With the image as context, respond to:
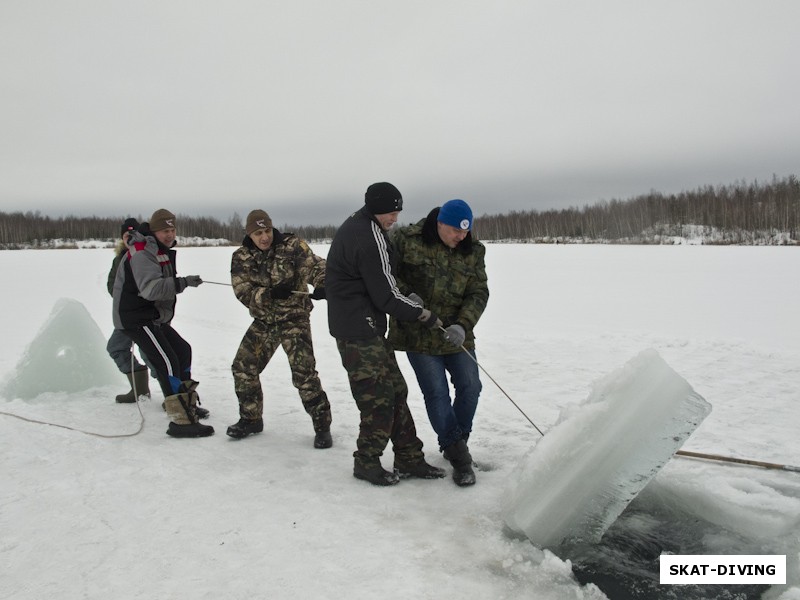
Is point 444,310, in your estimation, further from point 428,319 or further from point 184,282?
point 184,282

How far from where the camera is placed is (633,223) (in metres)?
78.9

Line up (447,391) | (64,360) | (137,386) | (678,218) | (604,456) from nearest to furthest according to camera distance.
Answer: (604,456) < (447,391) < (137,386) < (64,360) < (678,218)

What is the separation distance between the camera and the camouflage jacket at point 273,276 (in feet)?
14.0

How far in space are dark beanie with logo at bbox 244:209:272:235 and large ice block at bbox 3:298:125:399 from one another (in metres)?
2.72

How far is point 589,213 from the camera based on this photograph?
89.4m

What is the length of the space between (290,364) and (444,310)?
1286mm

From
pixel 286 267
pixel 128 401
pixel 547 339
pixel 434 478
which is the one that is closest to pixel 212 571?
pixel 434 478

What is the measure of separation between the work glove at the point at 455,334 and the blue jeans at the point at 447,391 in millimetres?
233

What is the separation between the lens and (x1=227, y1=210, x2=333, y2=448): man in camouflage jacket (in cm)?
426

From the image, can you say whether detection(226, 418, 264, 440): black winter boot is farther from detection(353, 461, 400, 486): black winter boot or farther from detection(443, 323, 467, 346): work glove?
detection(443, 323, 467, 346): work glove

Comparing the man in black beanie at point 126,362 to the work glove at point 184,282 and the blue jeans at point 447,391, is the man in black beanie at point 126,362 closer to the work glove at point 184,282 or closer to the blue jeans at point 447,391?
the work glove at point 184,282

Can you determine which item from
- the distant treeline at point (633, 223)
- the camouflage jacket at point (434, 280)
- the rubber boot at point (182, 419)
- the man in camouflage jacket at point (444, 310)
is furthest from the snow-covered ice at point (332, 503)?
the distant treeline at point (633, 223)

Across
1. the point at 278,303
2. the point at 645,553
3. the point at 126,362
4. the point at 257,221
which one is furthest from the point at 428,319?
the point at 126,362

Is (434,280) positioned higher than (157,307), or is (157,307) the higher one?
(434,280)
